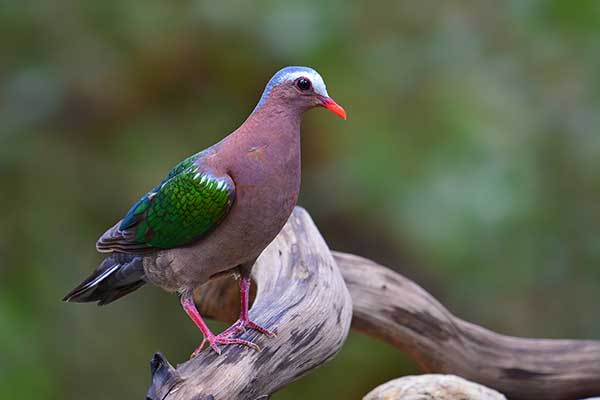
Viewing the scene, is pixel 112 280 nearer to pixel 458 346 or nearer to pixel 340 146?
pixel 458 346

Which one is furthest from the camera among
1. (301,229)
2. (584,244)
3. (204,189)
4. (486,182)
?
(584,244)

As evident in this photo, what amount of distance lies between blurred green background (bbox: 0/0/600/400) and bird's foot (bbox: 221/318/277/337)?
1768 mm

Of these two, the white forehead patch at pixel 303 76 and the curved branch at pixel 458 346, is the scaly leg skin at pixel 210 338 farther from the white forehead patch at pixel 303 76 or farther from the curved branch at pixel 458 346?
the curved branch at pixel 458 346

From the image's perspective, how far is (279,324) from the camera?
322 centimetres

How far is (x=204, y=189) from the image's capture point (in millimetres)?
2992

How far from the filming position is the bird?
117 inches

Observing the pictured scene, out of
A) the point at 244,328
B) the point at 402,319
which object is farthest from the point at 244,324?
the point at 402,319

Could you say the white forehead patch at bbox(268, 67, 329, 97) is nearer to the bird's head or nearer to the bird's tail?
the bird's head

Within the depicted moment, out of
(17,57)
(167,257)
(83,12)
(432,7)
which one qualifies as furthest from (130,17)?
(167,257)

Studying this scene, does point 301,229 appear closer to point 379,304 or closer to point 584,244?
point 379,304

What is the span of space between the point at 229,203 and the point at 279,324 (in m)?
0.47

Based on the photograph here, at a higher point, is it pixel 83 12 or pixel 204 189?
pixel 83 12

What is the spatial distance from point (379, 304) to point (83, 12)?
225cm

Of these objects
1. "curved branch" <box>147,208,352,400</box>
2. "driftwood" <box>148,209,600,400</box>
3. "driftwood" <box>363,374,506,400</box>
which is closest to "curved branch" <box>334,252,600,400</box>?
"driftwood" <box>148,209,600,400</box>
